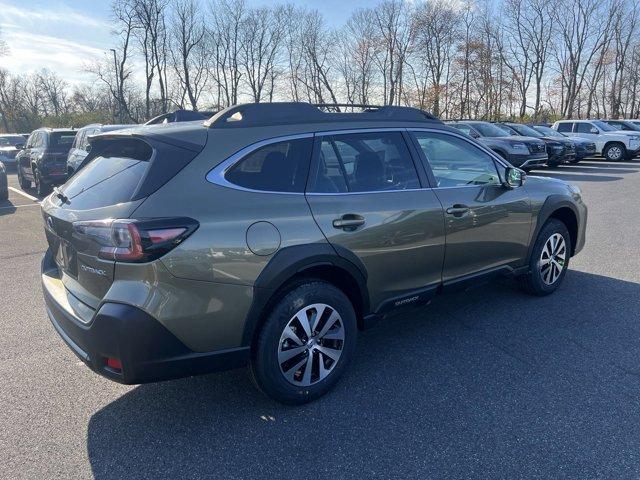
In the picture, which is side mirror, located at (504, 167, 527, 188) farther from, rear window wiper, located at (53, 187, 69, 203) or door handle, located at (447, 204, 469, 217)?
rear window wiper, located at (53, 187, 69, 203)

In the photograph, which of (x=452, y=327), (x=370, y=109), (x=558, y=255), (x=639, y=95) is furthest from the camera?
(x=639, y=95)

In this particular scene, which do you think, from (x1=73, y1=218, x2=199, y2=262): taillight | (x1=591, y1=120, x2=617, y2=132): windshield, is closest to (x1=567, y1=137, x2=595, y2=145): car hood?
(x1=591, y1=120, x2=617, y2=132): windshield

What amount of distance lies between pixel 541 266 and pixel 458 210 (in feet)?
4.93

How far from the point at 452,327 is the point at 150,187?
9.01 ft

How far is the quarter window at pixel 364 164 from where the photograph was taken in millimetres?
3078

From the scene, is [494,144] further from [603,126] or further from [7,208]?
[7,208]

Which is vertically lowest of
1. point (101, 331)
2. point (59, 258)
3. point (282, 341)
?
point (282, 341)

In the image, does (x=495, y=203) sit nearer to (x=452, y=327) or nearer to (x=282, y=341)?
(x=452, y=327)

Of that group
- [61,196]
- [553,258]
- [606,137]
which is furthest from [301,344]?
[606,137]

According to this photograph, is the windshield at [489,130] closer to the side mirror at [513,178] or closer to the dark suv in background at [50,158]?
the dark suv in background at [50,158]

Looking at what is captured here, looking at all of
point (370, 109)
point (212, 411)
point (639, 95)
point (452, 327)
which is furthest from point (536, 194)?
point (639, 95)

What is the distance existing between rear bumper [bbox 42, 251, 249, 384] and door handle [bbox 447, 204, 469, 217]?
1879 millimetres

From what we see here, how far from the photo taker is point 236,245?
2547 millimetres

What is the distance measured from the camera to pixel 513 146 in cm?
1552
